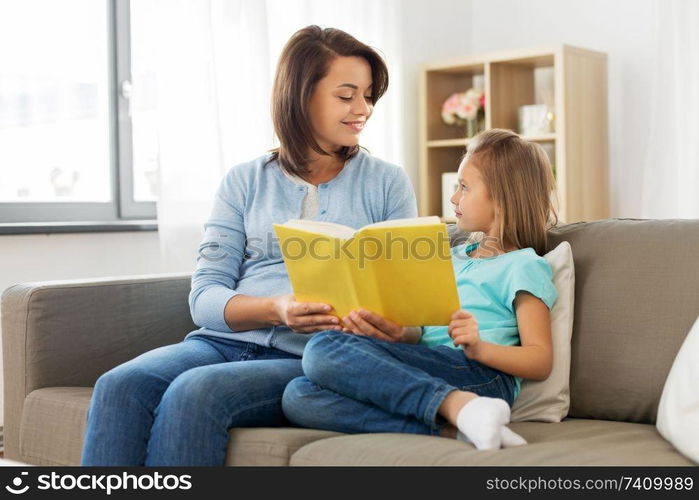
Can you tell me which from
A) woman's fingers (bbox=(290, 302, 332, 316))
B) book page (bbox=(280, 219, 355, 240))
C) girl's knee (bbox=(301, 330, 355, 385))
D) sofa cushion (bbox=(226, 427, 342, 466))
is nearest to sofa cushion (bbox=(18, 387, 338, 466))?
sofa cushion (bbox=(226, 427, 342, 466))

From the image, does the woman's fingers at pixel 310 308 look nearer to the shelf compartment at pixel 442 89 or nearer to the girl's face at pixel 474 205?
the girl's face at pixel 474 205

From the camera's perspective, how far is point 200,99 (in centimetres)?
296

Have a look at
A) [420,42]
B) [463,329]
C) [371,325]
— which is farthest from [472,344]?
[420,42]

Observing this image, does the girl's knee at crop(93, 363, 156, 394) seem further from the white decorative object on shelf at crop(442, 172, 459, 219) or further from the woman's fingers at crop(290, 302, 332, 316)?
the white decorative object on shelf at crop(442, 172, 459, 219)

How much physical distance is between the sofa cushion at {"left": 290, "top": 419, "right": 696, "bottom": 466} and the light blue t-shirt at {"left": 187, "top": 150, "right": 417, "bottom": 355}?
50cm

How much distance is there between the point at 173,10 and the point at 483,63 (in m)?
1.40

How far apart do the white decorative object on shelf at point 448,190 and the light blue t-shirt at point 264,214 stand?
6.14 ft

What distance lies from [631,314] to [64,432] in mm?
1125

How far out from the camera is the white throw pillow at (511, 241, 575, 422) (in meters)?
1.63

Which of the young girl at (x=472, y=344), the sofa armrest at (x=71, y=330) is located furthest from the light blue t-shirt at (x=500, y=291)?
the sofa armrest at (x=71, y=330)

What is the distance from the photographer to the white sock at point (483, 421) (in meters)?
1.34

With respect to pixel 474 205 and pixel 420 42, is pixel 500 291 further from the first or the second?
pixel 420 42
